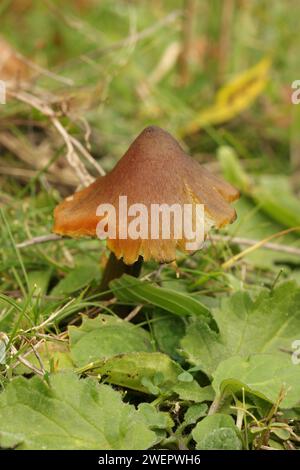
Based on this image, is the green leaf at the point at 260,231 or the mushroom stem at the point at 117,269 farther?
the green leaf at the point at 260,231

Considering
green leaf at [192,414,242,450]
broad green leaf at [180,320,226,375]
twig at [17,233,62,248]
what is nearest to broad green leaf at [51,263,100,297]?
twig at [17,233,62,248]

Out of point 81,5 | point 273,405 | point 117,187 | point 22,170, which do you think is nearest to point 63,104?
point 22,170

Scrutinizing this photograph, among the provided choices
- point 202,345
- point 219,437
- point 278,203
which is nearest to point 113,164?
point 278,203

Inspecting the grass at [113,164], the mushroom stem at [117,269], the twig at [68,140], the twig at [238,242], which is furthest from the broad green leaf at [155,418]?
the twig at [68,140]

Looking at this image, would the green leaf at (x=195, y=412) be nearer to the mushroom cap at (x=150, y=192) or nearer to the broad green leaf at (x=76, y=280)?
the mushroom cap at (x=150, y=192)

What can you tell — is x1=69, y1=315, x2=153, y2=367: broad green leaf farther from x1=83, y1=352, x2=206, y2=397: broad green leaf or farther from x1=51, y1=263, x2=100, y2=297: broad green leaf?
x1=51, y1=263, x2=100, y2=297: broad green leaf

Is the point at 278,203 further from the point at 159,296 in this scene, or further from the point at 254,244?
the point at 159,296
